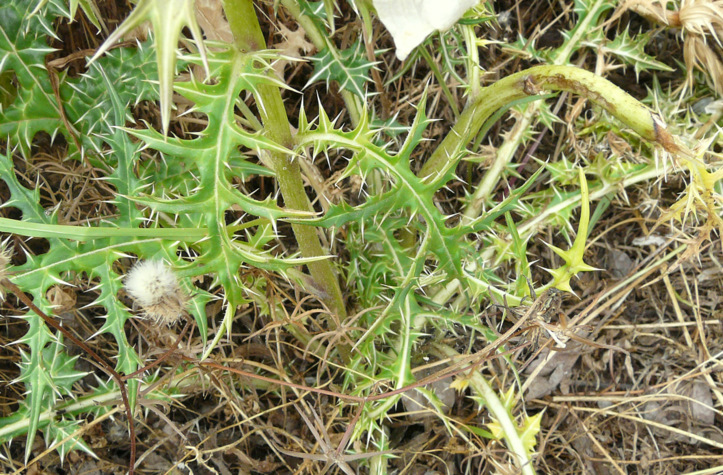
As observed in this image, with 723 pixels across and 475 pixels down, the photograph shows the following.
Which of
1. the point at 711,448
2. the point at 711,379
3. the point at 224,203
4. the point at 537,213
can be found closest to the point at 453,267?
the point at 537,213

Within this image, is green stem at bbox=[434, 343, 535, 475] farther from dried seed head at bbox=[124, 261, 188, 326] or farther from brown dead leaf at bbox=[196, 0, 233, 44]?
brown dead leaf at bbox=[196, 0, 233, 44]

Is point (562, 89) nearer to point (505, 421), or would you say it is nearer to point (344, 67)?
point (344, 67)

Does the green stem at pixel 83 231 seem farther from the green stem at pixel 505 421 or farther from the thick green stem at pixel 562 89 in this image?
the green stem at pixel 505 421

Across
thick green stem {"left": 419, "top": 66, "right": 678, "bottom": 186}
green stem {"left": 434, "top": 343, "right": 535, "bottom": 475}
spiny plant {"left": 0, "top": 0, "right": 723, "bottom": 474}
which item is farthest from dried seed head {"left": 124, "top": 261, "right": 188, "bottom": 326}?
green stem {"left": 434, "top": 343, "right": 535, "bottom": 475}

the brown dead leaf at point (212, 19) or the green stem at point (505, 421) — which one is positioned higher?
the brown dead leaf at point (212, 19)

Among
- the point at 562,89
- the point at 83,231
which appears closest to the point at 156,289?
the point at 83,231

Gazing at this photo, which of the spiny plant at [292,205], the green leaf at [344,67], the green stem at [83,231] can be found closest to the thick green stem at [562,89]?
the spiny plant at [292,205]

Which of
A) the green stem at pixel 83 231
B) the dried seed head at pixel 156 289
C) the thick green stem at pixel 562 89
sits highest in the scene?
the thick green stem at pixel 562 89
